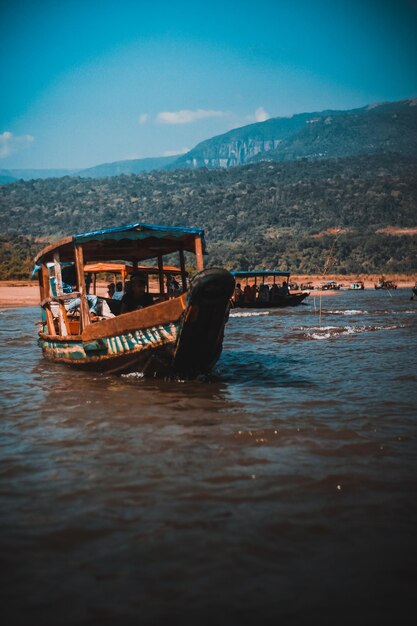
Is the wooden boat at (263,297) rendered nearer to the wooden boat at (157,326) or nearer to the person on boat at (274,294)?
the person on boat at (274,294)

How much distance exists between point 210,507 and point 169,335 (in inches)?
180

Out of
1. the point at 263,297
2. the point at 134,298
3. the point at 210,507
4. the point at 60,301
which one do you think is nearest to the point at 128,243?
the point at 134,298

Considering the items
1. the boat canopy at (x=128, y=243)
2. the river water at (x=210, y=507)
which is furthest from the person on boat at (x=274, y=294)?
the river water at (x=210, y=507)

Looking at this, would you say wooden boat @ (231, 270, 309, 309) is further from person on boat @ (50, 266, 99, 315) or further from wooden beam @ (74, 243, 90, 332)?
wooden beam @ (74, 243, 90, 332)

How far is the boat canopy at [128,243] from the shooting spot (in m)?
8.52

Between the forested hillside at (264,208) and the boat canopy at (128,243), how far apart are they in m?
68.1

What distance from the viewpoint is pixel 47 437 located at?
5.42 m

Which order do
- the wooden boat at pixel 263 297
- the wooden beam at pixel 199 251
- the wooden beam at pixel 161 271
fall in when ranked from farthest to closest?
1. the wooden boat at pixel 263 297
2. the wooden beam at pixel 161 271
3. the wooden beam at pixel 199 251

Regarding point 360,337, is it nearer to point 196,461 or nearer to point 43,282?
point 43,282

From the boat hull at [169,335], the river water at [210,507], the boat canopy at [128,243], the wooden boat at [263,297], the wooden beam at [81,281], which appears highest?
the boat canopy at [128,243]

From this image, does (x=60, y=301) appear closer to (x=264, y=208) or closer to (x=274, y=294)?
(x=274, y=294)

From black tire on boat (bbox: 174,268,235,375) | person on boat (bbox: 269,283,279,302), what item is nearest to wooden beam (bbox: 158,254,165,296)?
black tire on boat (bbox: 174,268,235,375)

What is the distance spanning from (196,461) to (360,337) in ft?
38.4

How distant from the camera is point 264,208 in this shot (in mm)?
129250
